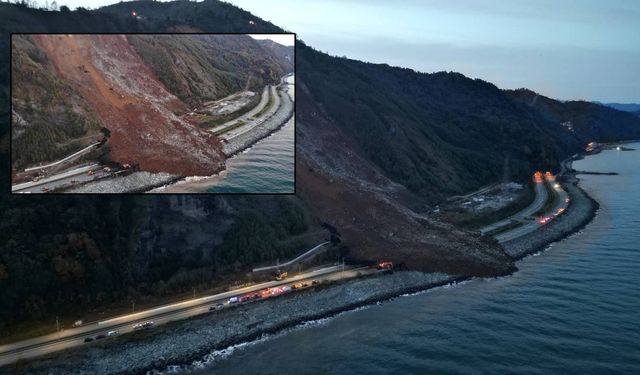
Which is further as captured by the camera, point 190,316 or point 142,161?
point 190,316

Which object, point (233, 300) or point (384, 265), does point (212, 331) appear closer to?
point (233, 300)

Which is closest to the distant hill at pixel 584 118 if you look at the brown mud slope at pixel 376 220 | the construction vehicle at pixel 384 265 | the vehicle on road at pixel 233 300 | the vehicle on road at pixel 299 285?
the brown mud slope at pixel 376 220

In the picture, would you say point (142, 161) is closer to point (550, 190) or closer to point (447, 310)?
point (447, 310)

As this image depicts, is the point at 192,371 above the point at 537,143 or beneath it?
beneath

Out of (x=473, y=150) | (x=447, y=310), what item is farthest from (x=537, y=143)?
(x=447, y=310)

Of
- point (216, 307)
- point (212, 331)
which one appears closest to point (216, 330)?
point (212, 331)

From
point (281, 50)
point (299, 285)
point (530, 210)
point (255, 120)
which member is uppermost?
point (281, 50)

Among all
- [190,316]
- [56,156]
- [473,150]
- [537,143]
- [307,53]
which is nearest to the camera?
[56,156]
